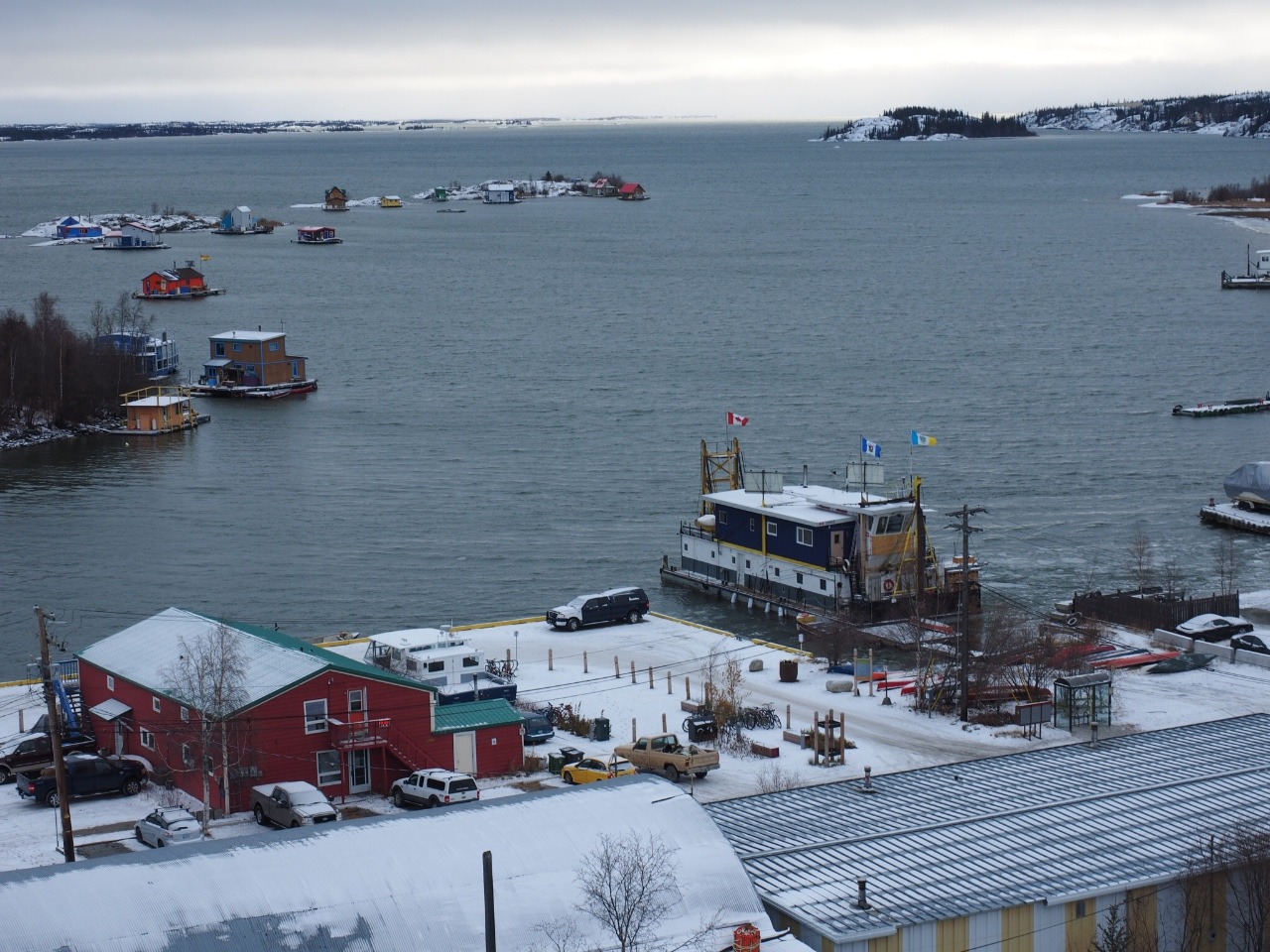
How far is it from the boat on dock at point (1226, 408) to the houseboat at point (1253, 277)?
46072 mm

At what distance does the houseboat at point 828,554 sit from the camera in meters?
44.5

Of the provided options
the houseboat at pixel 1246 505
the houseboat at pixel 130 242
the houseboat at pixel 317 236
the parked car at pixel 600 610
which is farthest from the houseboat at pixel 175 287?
the parked car at pixel 600 610

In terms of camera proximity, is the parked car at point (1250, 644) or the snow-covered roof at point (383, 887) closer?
the snow-covered roof at point (383, 887)

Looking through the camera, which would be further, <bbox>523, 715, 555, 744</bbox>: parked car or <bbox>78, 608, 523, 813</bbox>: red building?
<bbox>523, 715, 555, 744</bbox>: parked car

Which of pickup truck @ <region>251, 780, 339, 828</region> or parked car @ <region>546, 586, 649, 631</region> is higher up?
pickup truck @ <region>251, 780, 339, 828</region>

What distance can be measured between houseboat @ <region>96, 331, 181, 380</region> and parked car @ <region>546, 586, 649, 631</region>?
140 ft

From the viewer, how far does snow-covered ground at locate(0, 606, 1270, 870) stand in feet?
91.0

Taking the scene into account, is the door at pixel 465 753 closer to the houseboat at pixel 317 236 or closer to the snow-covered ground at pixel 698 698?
the snow-covered ground at pixel 698 698

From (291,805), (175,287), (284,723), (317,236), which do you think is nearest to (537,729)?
(284,723)

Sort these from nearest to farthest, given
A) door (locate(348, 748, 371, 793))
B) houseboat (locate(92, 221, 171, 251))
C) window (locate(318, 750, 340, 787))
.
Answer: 1. window (locate(318, 750, 340, 787))
2. door (locate(348, 748, 371, 793))
3. houseboat (locate(92, 221, 171, 251))

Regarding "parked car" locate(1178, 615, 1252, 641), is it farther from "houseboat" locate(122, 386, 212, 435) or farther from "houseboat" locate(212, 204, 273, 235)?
"houseboat" locate(212, 204, 273, 235)

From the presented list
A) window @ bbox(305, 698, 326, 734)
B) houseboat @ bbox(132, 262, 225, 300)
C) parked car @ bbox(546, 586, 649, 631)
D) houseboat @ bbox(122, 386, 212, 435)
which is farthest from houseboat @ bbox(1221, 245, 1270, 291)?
window @ bbox(305, 698, 326, 734)

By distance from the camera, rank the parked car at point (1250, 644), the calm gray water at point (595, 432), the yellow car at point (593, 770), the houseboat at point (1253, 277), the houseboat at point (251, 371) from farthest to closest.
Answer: the houseboat at point (1253, 277) → the houseboat at point (251, 371) → the calm gray water at point (595, 432) → the parked car at point (1250, 644) → the yellow car at point (593, 770)

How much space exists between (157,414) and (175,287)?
52.3m
